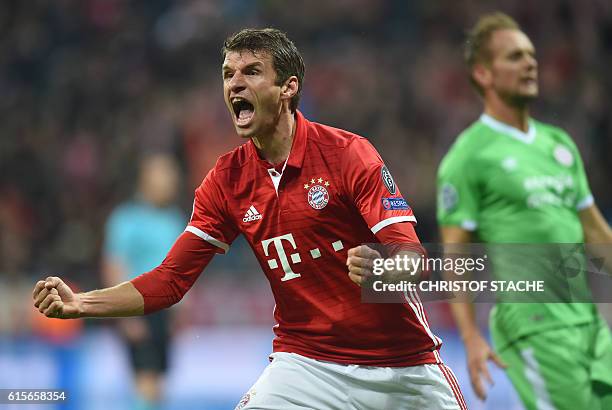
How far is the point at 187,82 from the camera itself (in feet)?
44.9

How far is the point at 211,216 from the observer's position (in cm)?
422

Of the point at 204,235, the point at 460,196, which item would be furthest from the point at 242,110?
the point at 460,196

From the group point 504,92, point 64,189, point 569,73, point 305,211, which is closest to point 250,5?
point 64,189

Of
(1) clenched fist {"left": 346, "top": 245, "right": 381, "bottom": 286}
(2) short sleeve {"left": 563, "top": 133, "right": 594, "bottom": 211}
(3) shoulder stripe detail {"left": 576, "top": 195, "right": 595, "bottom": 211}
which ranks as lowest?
(1) clenched fist {"left": 346, "top": 245, "right": 381, "bottom": 286}

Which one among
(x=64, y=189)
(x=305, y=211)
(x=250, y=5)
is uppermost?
(x=250, y=5)

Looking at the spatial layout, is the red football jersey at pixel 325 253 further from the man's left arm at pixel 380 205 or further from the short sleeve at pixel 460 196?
the short sleeve at pixel 460 196

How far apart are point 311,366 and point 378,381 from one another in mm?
267

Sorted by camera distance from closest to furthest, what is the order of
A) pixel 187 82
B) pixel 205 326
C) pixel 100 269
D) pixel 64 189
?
pixel 205 326, pixel 100 269, pixel 64 189, pixel 187 82

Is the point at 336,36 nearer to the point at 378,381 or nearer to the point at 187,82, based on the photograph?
the point at 187,82

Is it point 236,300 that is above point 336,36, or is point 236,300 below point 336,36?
below

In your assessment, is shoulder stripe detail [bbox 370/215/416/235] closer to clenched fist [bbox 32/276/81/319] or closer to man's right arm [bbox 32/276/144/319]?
man's right arm [bbox 32/276/144/319]

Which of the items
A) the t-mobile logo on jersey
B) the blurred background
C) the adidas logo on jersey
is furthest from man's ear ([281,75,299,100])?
the blurred background

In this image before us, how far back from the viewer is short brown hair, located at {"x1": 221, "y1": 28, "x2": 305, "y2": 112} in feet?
13.4

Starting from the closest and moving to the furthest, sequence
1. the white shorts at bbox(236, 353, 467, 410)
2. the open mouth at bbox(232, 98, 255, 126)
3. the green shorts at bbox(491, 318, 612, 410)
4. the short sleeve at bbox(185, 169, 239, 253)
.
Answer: the white shorts at bbox(236, 353, 467, 410), the open mouth at bbox(232, 98, 255, 126), the short sleeve at bbox(185, 169, 239, 253), the green shorts at bbox(491, 318, 612, 410)
